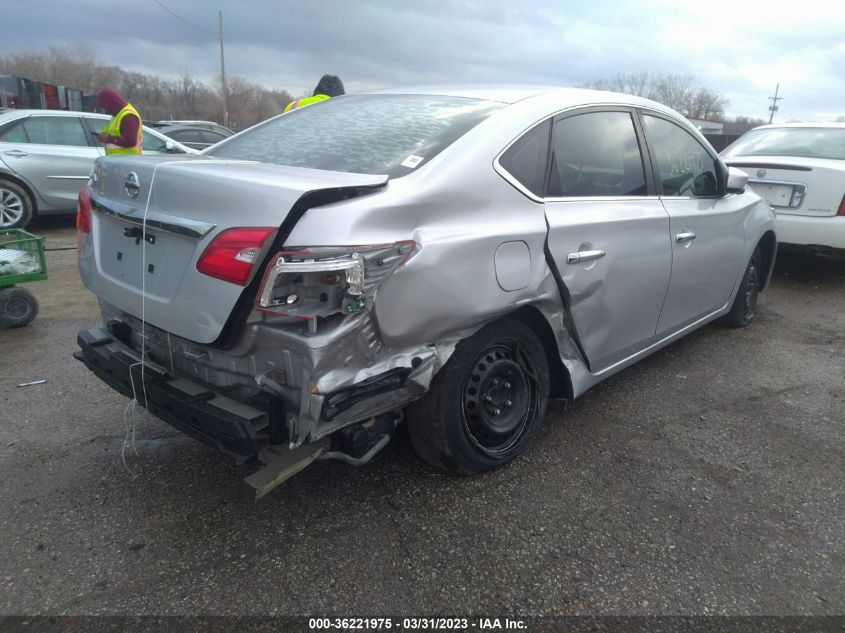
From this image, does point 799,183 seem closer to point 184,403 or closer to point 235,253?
point 235,253

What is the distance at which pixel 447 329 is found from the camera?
7.51 ft

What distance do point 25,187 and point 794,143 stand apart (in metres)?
8.99

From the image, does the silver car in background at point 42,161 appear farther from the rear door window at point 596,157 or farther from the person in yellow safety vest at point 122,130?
the rear door window at point 596,157

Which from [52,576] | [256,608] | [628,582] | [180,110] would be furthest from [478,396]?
[180,110]

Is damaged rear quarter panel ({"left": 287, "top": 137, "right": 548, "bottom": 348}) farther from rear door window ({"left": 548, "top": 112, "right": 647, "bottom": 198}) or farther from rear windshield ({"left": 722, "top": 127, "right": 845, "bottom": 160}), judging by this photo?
rear windshield ({"left": 722, "top": 127, "right": 845, "bottom": 160})

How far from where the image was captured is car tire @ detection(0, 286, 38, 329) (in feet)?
14.7

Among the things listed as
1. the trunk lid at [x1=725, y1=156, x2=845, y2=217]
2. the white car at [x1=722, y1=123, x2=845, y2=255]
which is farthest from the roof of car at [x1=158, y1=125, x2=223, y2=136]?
the trunk lid at [x1=725, y1=156, x2=845, y2=217]

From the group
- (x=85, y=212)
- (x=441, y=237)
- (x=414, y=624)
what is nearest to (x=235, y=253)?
(x=441, y=237)

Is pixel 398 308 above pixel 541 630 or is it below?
above

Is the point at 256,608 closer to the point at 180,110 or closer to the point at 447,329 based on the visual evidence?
the point at 447,329

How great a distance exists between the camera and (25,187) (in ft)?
25.6

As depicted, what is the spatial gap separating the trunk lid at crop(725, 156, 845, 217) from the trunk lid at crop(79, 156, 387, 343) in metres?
5.25

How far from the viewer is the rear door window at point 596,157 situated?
2.82m

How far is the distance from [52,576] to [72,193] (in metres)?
7.20
